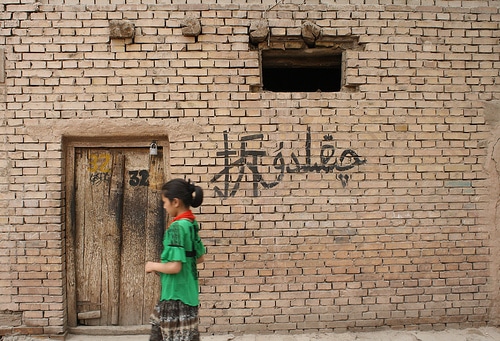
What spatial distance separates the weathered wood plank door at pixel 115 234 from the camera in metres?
3.72

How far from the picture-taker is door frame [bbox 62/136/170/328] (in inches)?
144

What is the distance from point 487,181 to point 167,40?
3.31 metres

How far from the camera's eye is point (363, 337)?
3.56m

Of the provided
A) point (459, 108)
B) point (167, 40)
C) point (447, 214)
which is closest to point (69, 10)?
point (167, 40)

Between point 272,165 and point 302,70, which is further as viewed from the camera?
point 302,70

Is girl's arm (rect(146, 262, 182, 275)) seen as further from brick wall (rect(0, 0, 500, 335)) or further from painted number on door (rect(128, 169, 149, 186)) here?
painted number on door (rect(128, 169, 149, 186))

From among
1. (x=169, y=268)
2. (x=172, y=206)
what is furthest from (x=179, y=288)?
(x=172, y=206)

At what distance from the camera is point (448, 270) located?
368cm

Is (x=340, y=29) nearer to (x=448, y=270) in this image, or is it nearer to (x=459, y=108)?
(x=459, y=108)

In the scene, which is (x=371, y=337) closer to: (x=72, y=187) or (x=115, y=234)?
(x=115, y=234)

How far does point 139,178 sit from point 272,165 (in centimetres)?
129

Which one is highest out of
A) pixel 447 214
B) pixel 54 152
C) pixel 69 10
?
pixel 69 10

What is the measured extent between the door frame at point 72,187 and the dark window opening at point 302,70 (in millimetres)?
1342

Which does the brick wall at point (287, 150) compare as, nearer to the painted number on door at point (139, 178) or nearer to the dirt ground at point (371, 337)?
the dirt ground at point (371, 337)
